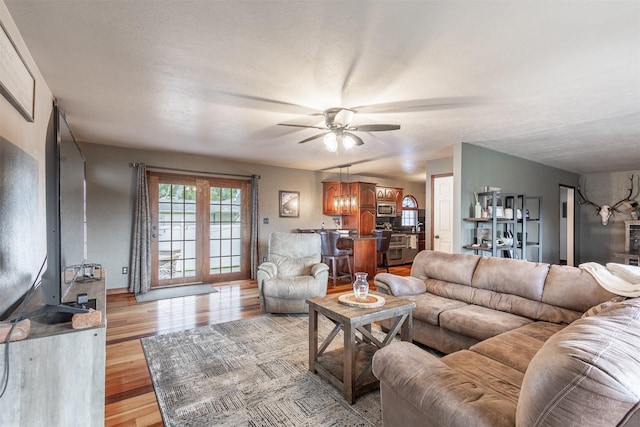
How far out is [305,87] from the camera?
2539 mm

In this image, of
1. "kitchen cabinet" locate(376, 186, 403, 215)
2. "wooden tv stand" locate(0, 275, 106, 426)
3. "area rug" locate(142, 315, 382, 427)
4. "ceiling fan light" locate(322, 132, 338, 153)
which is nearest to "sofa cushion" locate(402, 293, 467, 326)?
"area rug" locate(142, 315, 382, 427)

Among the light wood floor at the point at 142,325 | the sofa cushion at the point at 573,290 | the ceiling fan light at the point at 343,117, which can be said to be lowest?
the light wood floor at the point at 142,325

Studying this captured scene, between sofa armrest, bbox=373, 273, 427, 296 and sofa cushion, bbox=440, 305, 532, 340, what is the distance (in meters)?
0.52

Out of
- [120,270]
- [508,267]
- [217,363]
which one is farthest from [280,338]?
[120,270]

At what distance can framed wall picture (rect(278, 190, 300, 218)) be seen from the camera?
660 centimetres

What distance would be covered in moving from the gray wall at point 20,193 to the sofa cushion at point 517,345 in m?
2.67

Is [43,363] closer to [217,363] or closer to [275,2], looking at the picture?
[217,363]

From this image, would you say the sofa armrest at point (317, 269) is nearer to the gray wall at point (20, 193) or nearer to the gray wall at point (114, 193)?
the gray wall at point (20, 193)

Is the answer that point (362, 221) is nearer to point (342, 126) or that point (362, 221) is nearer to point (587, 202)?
point (342, 126)

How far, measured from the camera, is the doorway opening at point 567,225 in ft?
24.2

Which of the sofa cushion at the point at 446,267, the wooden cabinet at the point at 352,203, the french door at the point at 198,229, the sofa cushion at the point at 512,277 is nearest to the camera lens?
the sofa cushion at the point at 512,277

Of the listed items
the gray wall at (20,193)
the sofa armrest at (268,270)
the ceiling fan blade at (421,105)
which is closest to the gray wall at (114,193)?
the sofa armrest at (268,270)

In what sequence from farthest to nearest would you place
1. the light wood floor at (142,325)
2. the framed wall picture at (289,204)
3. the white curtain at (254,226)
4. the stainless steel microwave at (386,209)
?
the stainless steel microwave at (386,209)
the framed wall picture at (289,204)
the white curtain at (254,226)
the light wood floor at (142,325)

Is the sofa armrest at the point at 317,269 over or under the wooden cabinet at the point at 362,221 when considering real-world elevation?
under
